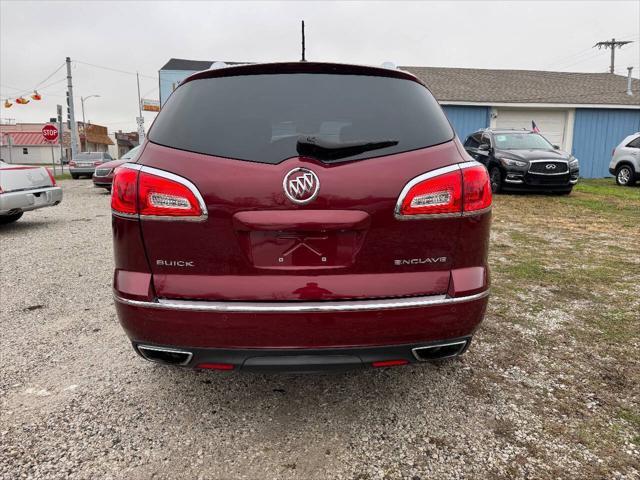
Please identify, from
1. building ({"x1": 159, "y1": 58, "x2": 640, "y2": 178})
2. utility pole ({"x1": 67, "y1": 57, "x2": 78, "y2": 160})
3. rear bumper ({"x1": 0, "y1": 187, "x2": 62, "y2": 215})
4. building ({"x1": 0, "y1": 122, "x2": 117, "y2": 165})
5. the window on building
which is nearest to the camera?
rear bumper ({"x1": 0, "y1": 187, "x2": 62, "y2": 215})

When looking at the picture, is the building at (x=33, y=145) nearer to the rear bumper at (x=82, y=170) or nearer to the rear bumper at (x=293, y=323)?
the rear bumper at (x=82, y=170)

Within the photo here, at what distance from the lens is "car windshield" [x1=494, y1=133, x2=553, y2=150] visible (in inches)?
462

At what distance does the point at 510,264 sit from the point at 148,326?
14.2 feet

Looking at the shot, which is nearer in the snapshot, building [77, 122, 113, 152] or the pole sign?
the pole sign

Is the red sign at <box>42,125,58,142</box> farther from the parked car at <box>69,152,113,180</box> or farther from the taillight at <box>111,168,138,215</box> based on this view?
the taillight at <box>111,168,138,215</box>

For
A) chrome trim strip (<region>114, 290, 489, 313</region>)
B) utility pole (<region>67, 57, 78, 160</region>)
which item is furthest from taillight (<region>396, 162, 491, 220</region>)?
utility pole (<region>67, 57, 78, 160</region>)

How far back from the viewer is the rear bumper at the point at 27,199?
23.9ft

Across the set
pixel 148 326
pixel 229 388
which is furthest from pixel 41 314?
pixel 148 326

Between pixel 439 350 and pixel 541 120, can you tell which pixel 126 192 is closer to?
pixel 439 350

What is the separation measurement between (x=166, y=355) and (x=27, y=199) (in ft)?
23.3

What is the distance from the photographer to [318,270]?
1858mm

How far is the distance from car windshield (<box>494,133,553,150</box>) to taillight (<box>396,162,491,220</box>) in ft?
35.1

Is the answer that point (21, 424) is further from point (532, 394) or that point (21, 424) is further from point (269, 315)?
point (532, 394)

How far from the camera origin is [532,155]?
1102 cm
